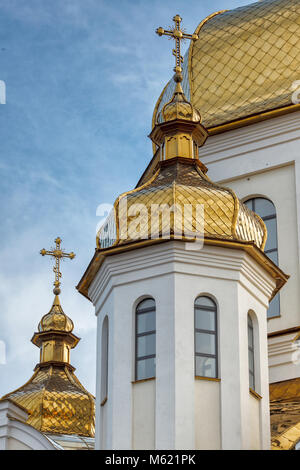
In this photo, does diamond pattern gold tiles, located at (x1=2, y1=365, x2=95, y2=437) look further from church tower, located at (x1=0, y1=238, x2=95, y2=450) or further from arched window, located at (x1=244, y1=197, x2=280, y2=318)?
arched window, located at (x1=244, y1=197, x2=280, y2=318)

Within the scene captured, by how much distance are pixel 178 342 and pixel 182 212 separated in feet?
5.30

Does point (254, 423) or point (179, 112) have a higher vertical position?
point (179, 112)

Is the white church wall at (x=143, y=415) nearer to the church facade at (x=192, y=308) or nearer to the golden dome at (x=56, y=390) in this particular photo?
the church facade at (x=192, y=308)

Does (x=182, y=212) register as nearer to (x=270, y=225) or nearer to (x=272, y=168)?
(x=270, y=225)

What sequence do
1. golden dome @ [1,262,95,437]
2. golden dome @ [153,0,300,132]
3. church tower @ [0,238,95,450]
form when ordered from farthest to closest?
golden dome @ [1,262,95,437] < church tower @ [0,238,95,450] < golden dome @ [153,0,300,132]

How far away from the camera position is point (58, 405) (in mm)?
21406

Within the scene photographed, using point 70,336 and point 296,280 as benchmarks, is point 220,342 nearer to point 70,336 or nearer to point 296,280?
point 296,280

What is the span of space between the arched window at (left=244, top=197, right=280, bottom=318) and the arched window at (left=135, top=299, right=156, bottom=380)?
369 centimetres

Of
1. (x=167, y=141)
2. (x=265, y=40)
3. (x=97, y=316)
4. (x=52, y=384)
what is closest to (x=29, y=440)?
(x=97, y=316)

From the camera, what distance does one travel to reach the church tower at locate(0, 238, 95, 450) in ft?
69.2

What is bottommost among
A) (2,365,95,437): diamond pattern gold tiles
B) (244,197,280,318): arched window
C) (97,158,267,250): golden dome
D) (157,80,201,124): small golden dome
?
(2,365,95,437): diamond pattern gold tiles

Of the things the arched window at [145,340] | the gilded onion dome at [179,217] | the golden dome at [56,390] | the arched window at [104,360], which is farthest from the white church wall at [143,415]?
the golden dome at [56,390]

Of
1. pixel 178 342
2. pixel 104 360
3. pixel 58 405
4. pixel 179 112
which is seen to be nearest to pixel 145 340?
pixel 178 342

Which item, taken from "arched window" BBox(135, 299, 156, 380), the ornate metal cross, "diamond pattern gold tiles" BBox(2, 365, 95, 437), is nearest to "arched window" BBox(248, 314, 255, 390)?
"arched window" BBox(135, 299, 156, 380)
